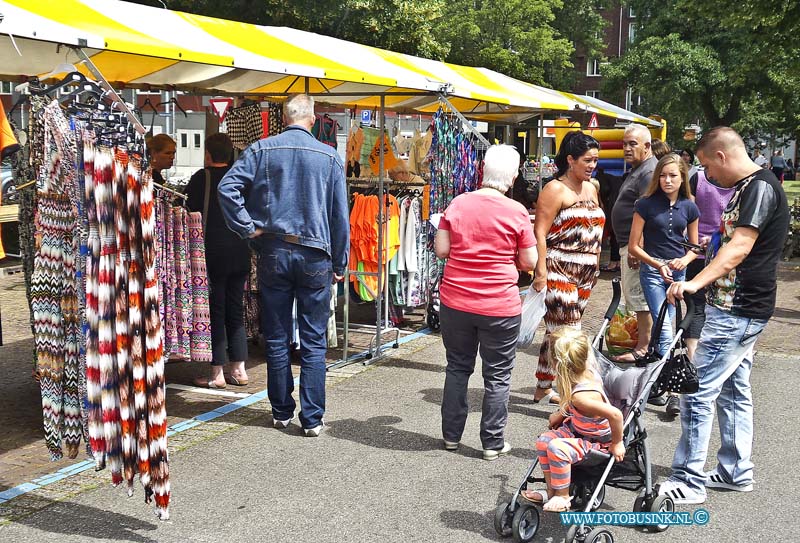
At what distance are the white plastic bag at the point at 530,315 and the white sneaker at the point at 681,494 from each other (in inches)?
50.1

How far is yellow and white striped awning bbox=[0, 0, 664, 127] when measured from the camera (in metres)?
4.68

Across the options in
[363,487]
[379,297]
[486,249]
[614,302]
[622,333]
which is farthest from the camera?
[622,333]

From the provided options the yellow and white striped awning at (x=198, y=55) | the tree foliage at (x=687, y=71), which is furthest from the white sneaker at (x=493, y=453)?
the tree foliage at (x=687, y=71)

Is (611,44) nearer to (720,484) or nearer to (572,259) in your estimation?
(572,259)

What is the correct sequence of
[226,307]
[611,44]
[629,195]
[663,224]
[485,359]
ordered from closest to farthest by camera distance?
[485,359] < [663,224] < [226,307] < [629,195] < [611,44]

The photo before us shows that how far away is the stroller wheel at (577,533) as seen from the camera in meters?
3.85

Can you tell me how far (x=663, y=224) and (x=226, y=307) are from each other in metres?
3.29

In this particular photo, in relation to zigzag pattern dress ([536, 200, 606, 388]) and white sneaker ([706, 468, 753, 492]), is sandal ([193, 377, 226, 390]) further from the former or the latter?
white sneaker ([706, 468, 753, 492])

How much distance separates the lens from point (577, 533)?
12.7 feet

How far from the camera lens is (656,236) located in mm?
6523

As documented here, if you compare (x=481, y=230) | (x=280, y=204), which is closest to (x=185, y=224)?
(x=280, y=204)

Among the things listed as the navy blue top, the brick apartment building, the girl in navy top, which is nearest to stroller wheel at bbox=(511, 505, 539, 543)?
the girl in navy top

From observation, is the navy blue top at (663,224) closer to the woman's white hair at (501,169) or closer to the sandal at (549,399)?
the sandal at (549,399)

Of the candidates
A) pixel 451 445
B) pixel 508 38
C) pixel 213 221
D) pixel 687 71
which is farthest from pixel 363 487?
pixel 508 38
